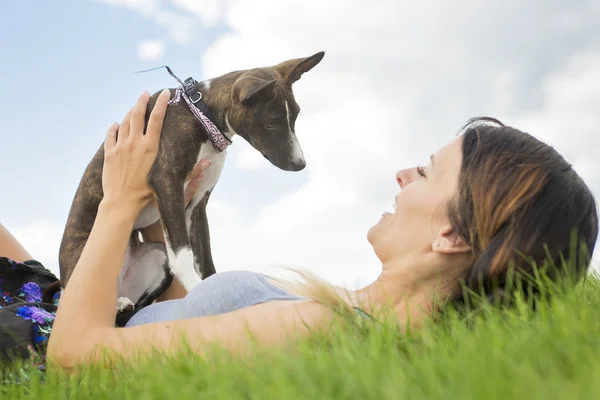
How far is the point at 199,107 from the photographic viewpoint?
3.44 m

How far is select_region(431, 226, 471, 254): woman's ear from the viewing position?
2.01 metres

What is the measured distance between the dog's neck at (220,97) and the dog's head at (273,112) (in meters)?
0.03

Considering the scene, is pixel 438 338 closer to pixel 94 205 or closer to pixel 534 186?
pixel 534 186

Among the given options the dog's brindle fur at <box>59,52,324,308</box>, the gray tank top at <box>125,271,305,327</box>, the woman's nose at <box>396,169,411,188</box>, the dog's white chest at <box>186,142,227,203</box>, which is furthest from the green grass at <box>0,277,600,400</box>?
the dog's white chest at <box>186,142,227,203</box>

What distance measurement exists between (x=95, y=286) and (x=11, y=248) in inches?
62.1

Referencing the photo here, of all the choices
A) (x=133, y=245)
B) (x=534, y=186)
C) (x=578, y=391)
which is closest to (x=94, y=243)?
(x=133, y=245)

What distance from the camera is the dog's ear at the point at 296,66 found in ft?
12.1

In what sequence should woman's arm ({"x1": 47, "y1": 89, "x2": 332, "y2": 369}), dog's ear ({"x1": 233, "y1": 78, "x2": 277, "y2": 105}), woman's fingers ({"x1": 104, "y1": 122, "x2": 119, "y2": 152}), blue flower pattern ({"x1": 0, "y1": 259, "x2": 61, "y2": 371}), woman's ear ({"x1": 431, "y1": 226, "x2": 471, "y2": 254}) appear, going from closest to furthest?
woman's arm ({"x1": 47, "y1": 89, "x2": 332, "y2": 369}) → woman's ear ({"x1": 431, "y1": 226, "x2": 471, "y2": 254}) → blue flower pattern ({"x1": 0, "y1": 259, "x2": 61, "y2": 371}) → woman's fingers ({"x1": 104, "y1": 122, "x2": 119, "y2": 152}) → dog's ear ({"x1": 233, "y1": 78, "x2": 277, "y2": 105})

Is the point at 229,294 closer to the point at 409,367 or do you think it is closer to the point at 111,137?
the point at 409,367

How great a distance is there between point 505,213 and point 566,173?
0.26 metres

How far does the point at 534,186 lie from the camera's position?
197 cm

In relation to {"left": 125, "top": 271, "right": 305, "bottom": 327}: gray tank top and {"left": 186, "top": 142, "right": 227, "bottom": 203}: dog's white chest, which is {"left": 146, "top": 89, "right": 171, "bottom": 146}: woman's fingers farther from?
{"left": 125, "top": 271, "right": 305, "bottom": 327}: gray tank top

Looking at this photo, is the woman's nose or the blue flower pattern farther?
the blue flower pattern

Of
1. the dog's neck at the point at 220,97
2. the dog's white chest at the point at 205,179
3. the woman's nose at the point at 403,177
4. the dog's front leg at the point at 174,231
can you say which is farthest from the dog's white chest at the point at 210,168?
the woman's nose at the point at 403,177
